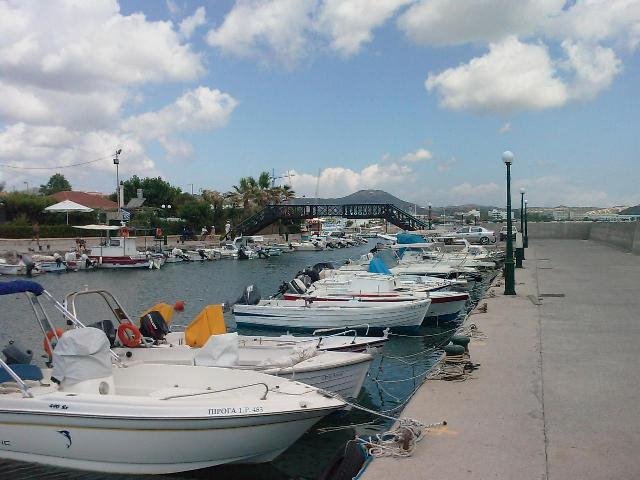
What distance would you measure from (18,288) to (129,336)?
257cm

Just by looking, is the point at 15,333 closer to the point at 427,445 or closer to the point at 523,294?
the point at 523,294

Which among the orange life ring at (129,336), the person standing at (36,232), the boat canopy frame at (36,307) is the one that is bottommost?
the orange life ring at (129,336)

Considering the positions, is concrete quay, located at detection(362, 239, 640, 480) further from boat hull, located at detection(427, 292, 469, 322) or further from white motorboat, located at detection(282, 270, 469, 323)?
boat hull, located at detection(427, 292, 469, 322)

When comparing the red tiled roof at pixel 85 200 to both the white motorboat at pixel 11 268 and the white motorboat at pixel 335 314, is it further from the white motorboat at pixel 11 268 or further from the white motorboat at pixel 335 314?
the white motorboat at pixel 335 314

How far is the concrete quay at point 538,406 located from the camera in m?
6.78

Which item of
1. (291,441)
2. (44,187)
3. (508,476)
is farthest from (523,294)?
(44,187)

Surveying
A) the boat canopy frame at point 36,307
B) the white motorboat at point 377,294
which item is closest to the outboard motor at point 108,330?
the boat canopy frame at point 36,307

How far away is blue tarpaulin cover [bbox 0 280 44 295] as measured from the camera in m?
10.5

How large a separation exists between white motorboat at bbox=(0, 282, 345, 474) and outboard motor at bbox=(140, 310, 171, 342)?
12.1ft

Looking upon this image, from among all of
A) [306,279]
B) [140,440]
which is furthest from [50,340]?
[306,279]

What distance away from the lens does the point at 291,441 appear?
950cm

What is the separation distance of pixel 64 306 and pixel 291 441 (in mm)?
Result: 5544

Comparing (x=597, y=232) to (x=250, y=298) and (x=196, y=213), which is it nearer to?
(x=250, y=298)

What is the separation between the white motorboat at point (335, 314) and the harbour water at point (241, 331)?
2.27ft
